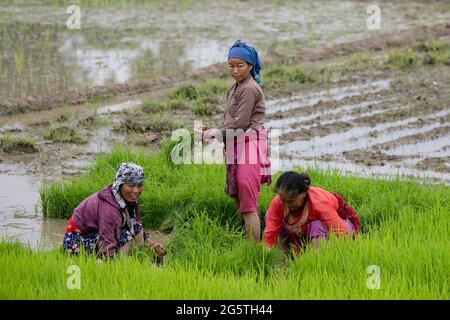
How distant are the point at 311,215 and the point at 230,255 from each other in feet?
1.91

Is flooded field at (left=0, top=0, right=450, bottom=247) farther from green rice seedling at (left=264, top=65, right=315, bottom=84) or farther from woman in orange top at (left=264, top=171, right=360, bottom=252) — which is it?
woman in orange top at (left=264, top=171, right=360, bottom=252)

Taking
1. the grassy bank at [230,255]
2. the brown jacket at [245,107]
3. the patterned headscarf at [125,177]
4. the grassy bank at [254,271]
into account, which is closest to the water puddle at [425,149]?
the grassy bank at [230,255]

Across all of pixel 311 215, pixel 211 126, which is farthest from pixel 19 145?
pixel 311 215

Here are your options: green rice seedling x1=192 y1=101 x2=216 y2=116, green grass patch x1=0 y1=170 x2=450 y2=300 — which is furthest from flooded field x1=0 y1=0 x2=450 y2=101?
green grass patch x1=0 y1=170 x2=450 y2=300

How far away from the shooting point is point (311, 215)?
18.3ft

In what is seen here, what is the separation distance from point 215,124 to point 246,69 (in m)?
3.34

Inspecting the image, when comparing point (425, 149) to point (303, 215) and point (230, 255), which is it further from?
point (230, 255)

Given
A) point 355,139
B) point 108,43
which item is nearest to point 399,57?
point 355,139

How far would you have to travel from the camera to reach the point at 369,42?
13.6 m

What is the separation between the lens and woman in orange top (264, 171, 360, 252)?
5402 mm

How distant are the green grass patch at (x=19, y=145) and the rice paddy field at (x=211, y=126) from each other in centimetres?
1

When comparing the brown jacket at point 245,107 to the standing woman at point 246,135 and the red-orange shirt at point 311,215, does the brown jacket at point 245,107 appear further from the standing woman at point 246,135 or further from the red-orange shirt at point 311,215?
the red-orange shirt at point 311,215

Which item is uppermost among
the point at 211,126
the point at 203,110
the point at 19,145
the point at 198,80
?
the point at 198,80

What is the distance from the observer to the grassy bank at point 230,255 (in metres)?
4.61
